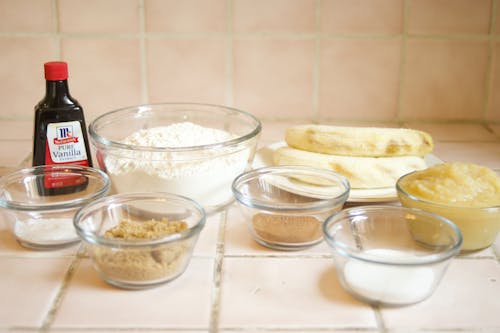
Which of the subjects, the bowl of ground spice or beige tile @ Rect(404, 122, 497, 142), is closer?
the bowl of ground spice

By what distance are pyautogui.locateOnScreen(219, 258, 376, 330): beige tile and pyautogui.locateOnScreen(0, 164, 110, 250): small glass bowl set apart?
7.6 inches

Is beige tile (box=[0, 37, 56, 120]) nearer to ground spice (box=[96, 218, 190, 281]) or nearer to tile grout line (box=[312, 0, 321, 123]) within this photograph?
tile grout line (box=[312, 0, 321, 123])

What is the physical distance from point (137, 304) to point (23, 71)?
26.3 inches

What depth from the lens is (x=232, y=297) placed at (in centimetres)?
70

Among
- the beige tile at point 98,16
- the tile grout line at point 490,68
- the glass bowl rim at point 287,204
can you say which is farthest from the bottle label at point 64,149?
the tile grout line at point 490,68

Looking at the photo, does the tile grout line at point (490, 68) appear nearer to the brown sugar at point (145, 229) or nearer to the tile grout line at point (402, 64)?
the tile grout line at point (402, 64)

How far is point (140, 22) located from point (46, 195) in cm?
41

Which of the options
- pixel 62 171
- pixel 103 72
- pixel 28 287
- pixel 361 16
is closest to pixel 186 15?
pixel 103 72

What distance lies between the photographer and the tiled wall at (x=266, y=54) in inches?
46.4

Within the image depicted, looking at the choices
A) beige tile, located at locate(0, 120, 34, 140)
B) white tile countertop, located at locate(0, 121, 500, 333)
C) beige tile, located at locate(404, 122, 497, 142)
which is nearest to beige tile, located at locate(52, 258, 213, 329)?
white tile countertop, located at locate(0, 121, 500, 333)

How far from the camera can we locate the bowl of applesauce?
2.52ft

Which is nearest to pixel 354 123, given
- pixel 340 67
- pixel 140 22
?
pixel 340 67

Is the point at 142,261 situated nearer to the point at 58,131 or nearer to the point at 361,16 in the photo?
the point at 58,131

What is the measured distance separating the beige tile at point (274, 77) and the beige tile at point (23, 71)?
1.09ft
